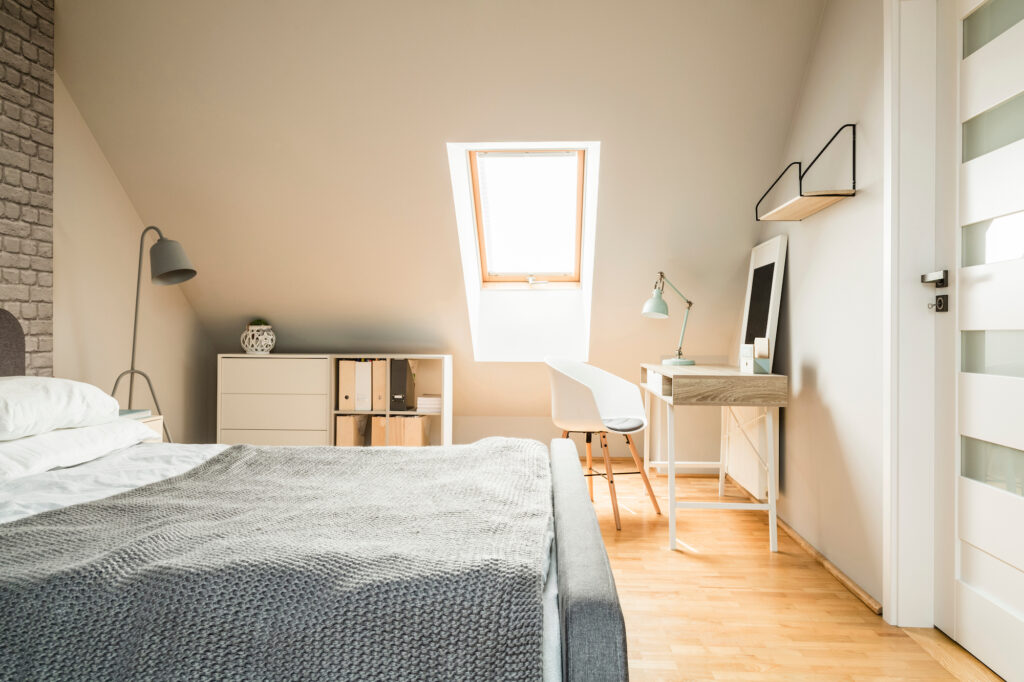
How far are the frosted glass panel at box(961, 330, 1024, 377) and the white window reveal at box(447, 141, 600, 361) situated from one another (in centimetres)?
198

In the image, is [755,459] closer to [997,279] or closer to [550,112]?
[997,279]

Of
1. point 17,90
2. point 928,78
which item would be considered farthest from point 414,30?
point 928,78

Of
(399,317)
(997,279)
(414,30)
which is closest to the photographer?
(997,279)

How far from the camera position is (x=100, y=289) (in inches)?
132

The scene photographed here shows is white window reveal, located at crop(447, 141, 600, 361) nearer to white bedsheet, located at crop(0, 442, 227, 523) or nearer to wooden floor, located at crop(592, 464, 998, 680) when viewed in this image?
wooden floor, located at crop(592, 464, 998, 680)

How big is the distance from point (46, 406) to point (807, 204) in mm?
2830

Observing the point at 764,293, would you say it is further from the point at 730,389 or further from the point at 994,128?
the point at 994,128

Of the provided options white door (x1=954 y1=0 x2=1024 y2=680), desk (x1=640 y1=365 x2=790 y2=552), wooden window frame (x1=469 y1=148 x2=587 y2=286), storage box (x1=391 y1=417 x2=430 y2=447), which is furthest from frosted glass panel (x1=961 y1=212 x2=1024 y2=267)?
storage box (x1=391 y1=417 x2=430 y2=447)

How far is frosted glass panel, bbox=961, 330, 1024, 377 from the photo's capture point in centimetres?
175

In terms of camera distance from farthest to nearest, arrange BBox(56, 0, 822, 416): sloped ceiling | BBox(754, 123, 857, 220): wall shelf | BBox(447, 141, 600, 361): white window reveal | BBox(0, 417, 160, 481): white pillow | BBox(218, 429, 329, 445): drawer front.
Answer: BBox(218, 429, 329, 445): drawer front → BBox(447, 141, 600, 361): white window reveal → BBox(56, 0, 822, 416): sloped ceiling → BBox(754, 123, 857, 220): wall shelf → BBox(0, 417, 160, 481): white pillow

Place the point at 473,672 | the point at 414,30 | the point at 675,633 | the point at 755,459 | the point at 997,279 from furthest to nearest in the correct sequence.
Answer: the point at 755,459
the point at 414,30
the point at 675,633
the point at 997,279
the point at 473,672

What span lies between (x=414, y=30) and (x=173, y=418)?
108 inches

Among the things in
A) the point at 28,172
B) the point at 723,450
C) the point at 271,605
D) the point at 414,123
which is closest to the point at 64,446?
the point at 271,605

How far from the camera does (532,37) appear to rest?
2.84 meters
